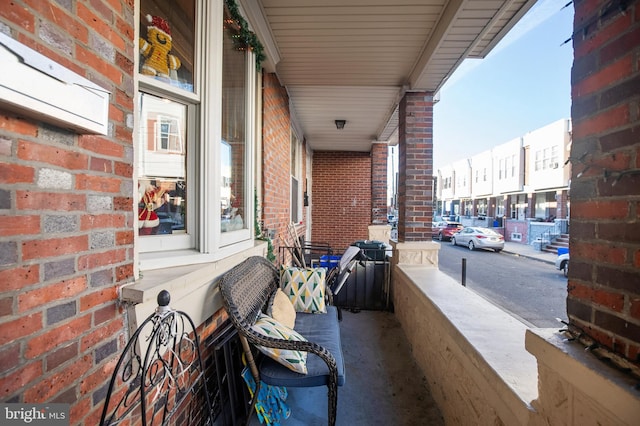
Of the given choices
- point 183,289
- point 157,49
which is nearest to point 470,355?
point 183,289

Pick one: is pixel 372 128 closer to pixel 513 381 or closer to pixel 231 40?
pixel 231 40

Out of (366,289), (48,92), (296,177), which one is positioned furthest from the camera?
(296,177)

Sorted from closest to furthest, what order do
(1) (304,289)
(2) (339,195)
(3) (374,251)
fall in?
(1) (304,289) → (3) (374,251) → (2) (339,195)

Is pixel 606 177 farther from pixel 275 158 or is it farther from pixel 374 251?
pixel 374 251

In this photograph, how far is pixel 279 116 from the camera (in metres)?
3.54

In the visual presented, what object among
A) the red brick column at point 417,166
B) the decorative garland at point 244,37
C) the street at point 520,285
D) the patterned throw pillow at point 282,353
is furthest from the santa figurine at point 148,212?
the street at point 520,285

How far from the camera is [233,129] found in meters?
2.22

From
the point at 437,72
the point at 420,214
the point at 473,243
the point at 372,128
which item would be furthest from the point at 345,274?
the point at 473,243

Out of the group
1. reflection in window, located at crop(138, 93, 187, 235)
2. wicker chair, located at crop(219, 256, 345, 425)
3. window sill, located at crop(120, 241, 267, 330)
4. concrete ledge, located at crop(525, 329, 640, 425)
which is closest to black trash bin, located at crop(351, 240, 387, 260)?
wicker chair, located at crop(219, 256, 345, 425)

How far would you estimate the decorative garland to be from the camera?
1.97m

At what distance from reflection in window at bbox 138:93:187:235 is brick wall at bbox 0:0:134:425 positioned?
40 centimetres

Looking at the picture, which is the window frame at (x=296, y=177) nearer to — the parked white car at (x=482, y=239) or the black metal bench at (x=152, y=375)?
the black metal bench at (x=152, y=375)

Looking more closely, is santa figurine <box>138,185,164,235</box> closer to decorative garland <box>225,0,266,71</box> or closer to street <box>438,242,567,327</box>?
decorative garland <box>225,0,266,71</box>

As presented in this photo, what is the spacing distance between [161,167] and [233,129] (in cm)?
84
